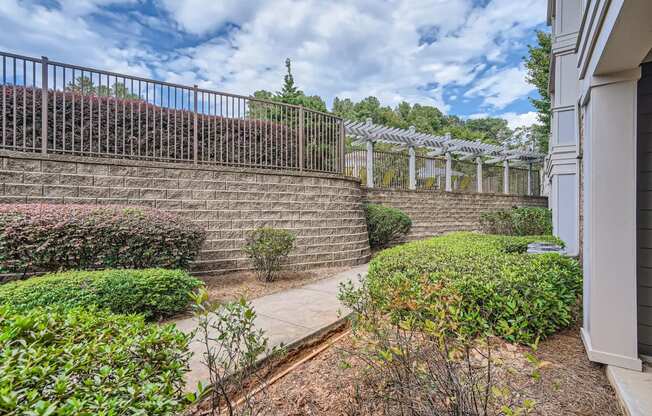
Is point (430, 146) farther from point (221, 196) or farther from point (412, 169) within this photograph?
point (221, 196)

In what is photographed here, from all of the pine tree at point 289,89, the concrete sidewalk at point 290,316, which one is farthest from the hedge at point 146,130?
the pine tree at point 289,89

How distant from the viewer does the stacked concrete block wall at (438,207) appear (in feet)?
31.0

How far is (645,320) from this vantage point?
2350 mm

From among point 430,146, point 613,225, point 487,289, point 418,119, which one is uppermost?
point 418,119

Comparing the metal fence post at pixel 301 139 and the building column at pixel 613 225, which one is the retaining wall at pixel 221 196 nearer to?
the metal fence post at pixel 301 139

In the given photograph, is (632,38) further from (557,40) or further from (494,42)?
(494,42)

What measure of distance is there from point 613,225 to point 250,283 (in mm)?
4487

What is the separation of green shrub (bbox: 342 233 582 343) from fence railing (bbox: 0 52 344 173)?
153 inches

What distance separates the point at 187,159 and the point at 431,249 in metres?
4.39

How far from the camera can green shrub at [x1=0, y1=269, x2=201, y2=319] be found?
291 centimetres

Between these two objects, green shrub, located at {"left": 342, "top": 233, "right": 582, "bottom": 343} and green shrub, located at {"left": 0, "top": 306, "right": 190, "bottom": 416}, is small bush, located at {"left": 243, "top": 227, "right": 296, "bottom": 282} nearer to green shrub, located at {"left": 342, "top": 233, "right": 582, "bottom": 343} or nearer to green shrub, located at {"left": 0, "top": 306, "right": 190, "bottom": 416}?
green shrub, located at {"left": 342, "top": 233, "right": 582, "bottom": 343}

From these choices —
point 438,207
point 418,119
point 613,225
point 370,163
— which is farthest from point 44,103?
point 418,119

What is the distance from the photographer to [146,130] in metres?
5.13

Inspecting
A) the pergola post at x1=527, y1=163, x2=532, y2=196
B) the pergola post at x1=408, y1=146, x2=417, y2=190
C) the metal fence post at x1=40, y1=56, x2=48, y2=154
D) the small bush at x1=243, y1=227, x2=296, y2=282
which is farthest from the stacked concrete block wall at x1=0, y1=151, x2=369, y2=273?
the pergola post at x1=527, y1=163, x2=532, y2=196
